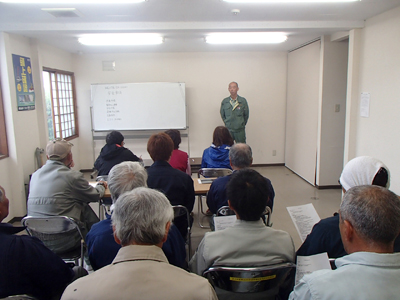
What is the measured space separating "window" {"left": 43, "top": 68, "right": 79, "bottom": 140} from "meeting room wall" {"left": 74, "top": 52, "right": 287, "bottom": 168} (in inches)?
6.3

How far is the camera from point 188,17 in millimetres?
Result: 3535

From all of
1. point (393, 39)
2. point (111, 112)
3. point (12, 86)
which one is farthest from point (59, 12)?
point (393, 39)

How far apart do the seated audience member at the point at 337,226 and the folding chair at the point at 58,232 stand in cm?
153

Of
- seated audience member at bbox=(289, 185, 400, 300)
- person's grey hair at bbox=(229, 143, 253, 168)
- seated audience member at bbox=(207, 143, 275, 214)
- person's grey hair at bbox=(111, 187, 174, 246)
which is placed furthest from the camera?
person's grey hair at bbox=(229, 143, 253, 168)

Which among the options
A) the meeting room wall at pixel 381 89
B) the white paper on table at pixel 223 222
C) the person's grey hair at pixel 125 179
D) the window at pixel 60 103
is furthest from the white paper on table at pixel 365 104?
the window at pixel 60 103

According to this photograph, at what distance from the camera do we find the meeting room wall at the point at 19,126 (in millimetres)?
3648

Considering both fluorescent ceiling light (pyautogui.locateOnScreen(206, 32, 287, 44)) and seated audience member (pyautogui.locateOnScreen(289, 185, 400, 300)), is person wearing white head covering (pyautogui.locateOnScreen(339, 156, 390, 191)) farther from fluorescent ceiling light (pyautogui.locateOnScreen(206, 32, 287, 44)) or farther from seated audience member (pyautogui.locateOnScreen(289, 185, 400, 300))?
fluorescent ceiling light (pyautogui.locateOnScreen(206, 32, 287, 44))

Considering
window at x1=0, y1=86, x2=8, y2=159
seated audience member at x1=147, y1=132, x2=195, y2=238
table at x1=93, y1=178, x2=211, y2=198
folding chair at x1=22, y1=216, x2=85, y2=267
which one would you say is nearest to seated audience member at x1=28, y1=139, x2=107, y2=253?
folding chair at x1=22, y1=216, x2=85, y2=267

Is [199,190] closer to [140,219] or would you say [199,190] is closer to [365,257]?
[140,219]

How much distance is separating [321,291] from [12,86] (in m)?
4.11

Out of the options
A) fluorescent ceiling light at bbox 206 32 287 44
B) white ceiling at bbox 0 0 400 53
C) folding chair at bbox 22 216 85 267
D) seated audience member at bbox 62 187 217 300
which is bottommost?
folding chair at bbox 22 216 85 267

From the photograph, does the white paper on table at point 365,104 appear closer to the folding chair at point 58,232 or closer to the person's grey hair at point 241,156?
the person's grey hair at point 241,156

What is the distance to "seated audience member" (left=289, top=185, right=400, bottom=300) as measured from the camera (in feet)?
2.78

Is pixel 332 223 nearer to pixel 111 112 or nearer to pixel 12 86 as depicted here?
pixel 12 86
